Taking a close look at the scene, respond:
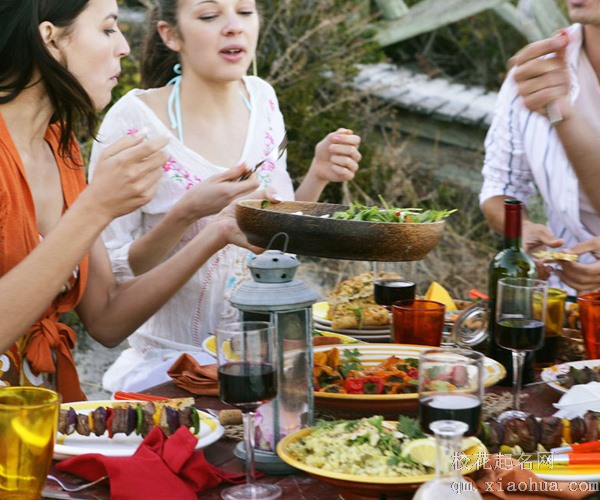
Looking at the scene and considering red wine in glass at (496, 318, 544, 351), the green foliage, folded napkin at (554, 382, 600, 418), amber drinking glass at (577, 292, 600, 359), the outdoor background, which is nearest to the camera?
folded napkin at (554, 382, 600, 418)

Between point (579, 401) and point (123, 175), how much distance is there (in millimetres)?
1172

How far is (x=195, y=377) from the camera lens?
7.37ft

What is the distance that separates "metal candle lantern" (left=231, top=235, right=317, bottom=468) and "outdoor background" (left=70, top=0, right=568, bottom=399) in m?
3.81

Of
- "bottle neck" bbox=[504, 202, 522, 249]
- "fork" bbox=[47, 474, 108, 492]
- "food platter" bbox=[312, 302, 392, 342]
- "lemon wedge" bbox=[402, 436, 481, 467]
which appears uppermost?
"bottle neck" bbox=[504, 202, 522, 249]

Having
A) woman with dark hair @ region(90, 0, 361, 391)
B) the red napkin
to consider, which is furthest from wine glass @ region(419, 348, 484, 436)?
woman with dark hair @ region(90, 0, 361, 391)

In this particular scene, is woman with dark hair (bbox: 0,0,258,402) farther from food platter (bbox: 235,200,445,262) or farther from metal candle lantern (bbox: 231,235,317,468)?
metal candle lantern (bbox: 231,235,317,468)

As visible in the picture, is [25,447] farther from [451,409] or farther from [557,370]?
[557,370]

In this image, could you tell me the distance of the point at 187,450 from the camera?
1.71 metres

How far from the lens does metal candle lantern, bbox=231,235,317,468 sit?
179 centimetres

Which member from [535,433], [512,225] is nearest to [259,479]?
[535,433]

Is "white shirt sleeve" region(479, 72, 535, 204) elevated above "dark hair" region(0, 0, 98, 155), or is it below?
below

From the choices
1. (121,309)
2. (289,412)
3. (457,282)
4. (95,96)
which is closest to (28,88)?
(95,96)

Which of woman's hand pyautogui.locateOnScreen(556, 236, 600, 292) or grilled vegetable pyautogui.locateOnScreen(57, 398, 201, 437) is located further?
woman's hand pyautogui.locateOnScreen(556, 236, 600, 292)

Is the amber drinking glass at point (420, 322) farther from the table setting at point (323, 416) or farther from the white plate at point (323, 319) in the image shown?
the white plate at point (323, 319)
